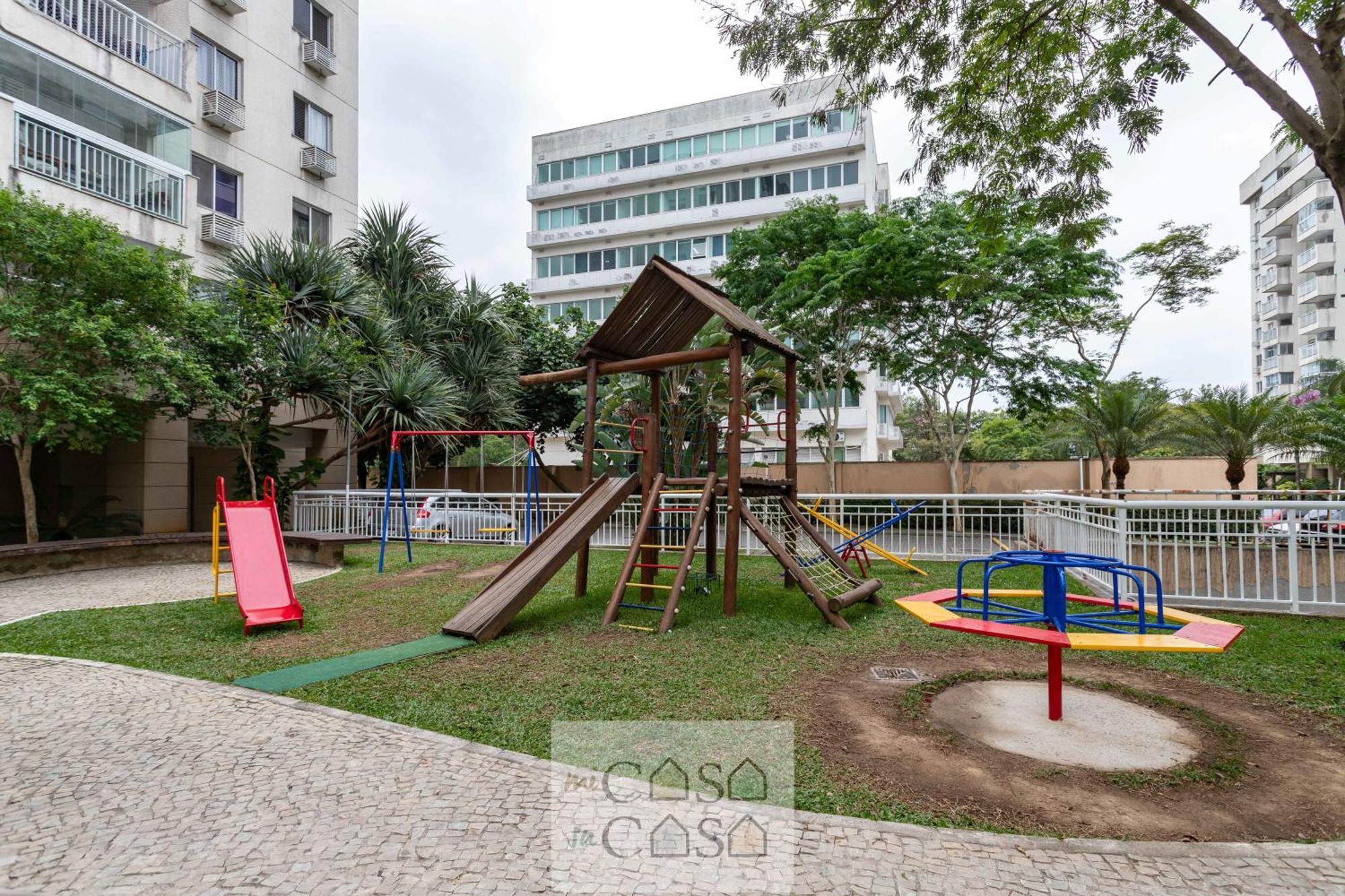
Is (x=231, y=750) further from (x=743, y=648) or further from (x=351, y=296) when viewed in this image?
(x=351, y=296)

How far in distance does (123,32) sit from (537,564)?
17.0 m

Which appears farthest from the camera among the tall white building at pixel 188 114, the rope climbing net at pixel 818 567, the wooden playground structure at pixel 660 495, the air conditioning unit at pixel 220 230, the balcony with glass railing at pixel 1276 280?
the balcony with glass railing at pixel 1276 280

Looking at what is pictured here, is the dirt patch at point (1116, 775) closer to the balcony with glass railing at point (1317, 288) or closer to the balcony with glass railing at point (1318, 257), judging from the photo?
the balcony with glass railing at point (1317, 288)

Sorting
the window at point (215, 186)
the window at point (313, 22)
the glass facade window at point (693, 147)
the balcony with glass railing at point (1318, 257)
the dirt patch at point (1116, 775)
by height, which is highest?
the glass facade window at point (693, 147)

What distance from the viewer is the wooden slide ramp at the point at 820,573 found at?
7078 mm

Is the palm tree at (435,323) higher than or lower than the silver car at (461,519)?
higher

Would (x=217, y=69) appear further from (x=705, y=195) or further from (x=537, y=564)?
(x=705, y=195)

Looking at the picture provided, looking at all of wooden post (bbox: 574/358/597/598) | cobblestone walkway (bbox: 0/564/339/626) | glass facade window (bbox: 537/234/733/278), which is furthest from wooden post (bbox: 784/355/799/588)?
glass facade window (bbox: 537/234/733/278)

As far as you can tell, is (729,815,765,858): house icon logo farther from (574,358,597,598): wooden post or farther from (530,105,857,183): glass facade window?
(530,105,857,183): glass facade window

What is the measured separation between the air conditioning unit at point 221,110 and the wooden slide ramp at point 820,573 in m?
18.4

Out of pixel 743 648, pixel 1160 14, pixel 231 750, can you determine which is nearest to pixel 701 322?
pixel 743 648

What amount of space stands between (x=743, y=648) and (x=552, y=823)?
10.8 feet

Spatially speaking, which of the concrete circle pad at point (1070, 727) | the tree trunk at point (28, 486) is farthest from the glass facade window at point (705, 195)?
the concrete circle pad at point (1070, 727)

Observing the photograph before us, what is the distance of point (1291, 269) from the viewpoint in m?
47.4
